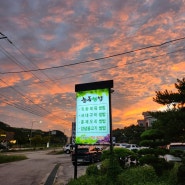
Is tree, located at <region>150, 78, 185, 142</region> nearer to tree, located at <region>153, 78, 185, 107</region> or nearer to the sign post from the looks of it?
tree, located at <region>153, 78, 185, 107</region>

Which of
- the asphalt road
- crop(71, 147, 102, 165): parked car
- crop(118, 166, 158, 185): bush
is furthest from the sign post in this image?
crop(71, 147, 102, 165): parked car

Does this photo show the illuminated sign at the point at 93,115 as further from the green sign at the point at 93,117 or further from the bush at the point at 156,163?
the bush at the point at 156,163

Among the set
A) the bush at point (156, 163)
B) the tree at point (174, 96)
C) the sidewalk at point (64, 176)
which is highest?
the tree at point (174, 96)

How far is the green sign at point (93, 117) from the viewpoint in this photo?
12.6 m

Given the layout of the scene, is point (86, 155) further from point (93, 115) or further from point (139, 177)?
point (139, 177)

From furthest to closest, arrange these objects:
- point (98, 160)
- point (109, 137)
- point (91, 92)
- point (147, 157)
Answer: point (98, 160) → point (147, 157) → point (91, 92) → point (109, 137)

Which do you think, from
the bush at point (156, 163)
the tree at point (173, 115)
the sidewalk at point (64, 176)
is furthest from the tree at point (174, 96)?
the sidewalk at point (64, 176)

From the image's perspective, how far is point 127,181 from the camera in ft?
38.5

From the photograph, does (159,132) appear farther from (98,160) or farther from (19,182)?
(98,160)

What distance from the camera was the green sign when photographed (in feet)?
41.4

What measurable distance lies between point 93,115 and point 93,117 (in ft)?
0.28

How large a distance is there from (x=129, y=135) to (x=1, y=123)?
238 ft

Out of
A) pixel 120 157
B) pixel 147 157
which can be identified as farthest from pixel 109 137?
pixel 120 157

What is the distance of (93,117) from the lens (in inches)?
508
